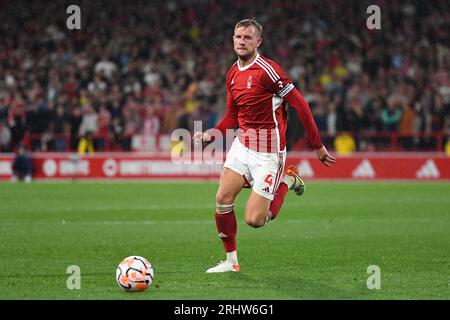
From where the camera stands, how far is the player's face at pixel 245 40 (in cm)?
845

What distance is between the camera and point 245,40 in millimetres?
8477

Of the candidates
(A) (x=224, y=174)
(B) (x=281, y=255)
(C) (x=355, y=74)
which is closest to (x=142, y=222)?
(B) (x=281, y=255)

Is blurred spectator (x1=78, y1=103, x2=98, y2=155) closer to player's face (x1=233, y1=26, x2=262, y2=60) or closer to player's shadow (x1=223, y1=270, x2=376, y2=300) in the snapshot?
player's face (x1=233, y1=26, x2=262, y2=60)

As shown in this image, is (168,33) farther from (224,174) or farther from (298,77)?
(224,174)

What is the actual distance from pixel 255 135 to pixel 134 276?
2.07 m

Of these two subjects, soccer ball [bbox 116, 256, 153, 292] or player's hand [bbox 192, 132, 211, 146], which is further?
player's hand [bbox 192, 132, 211, 146]

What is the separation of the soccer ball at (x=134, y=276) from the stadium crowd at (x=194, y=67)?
53.0 ft

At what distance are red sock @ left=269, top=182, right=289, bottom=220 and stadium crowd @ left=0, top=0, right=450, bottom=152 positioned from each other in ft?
46.6

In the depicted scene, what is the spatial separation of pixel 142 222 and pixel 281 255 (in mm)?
4068

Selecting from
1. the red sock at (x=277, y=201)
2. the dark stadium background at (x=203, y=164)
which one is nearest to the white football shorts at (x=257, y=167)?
the red sock at (x=277, y=201)

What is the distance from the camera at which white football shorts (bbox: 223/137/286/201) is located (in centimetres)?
863

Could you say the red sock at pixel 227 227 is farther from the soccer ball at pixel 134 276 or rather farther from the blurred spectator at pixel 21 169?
the blurred spectator at pixel 21 169

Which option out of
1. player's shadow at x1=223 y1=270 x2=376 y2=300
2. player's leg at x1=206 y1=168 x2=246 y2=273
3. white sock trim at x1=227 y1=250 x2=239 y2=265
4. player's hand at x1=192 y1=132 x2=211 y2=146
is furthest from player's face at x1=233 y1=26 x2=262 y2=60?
player's shadow at x1=223 y1=270 x2=376 y2=300

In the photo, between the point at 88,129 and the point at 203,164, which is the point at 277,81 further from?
the point at 88,129
